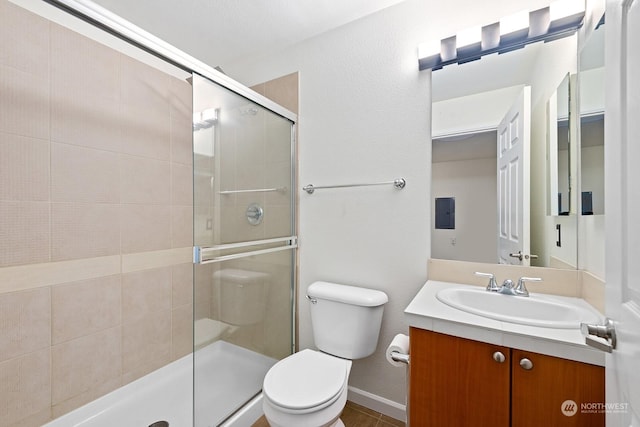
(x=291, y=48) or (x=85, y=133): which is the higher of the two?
(x=291, y=48)

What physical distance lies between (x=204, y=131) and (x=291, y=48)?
1079 millimetres

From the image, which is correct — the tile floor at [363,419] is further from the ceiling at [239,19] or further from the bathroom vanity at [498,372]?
the ceiling at [239,19]

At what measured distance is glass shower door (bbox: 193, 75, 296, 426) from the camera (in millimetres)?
1322

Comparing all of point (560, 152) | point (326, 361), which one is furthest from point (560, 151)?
point (326, 361)

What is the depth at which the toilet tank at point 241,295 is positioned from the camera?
153 centimetres

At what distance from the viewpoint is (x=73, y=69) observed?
1443mm

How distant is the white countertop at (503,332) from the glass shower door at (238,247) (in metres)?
0.95

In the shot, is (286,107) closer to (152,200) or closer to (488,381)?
(152,200)

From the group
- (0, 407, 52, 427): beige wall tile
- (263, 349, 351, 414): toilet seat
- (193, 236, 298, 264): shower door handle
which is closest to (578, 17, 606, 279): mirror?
(263, 349, 351, 414): toilet seat

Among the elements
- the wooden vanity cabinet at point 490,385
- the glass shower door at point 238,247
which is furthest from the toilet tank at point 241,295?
the wooden vanity cabinet at point 490,385

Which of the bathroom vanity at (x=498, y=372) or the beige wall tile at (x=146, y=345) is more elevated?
the bathroom vanity at (x=498, y=372)

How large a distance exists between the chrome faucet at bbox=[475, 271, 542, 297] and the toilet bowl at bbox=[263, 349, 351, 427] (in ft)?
2.58

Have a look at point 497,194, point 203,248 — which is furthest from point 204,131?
point 497,194

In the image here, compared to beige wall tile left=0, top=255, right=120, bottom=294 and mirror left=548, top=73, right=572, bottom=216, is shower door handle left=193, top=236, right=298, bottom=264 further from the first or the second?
mirror left=548, top=73, right=572, bottom=216
